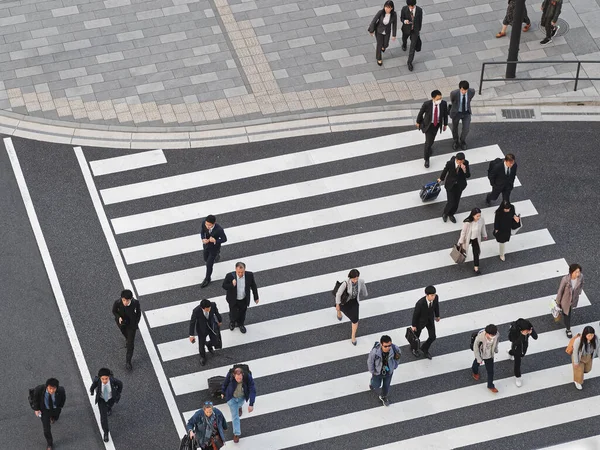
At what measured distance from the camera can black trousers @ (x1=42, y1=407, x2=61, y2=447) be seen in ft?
67.6

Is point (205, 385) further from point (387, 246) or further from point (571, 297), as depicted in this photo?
point (571, 297)

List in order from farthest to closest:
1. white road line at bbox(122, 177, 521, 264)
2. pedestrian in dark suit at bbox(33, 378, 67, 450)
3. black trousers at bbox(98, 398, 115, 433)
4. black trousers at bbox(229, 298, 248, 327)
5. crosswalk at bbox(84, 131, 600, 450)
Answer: white road line at bbox(122, 177, 521, 264) < black trousers at bbox(229, 298, 248, 327) < crosswalk at bbox(84, 131, 600, 450) < black trousers at bbox(98, 398, 115, 433) < pedestrian in dark suit at bbox(33, 378, 67, 450)

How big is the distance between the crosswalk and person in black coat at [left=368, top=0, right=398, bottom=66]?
2.39 m

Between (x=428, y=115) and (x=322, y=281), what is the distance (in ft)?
13.1

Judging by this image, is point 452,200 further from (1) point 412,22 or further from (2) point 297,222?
(1) point 412,22

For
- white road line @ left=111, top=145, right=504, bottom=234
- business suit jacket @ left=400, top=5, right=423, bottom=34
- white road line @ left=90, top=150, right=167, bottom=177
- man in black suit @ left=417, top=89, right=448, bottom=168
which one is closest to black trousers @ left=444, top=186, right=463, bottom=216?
white road line @ left=111, top=145, right=504, bottom=234

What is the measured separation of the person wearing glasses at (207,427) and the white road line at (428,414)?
3.96 ft

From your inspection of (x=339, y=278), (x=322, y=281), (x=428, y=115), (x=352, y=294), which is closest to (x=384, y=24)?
(x=428, y=115)

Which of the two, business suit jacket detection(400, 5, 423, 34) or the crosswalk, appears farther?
business suit jacket detection(400, 5, 423, 34)

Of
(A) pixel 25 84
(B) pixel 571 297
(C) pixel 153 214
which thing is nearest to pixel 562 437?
(B) pixel 571 297

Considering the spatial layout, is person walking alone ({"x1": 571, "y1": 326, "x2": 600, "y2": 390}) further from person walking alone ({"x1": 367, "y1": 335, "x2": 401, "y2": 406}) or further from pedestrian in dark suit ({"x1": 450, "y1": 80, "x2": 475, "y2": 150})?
pedestrian in dark suit ({"x1": 450, "y1": 80, "x2": 475, "y2": 150})

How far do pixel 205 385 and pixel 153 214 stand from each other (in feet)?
14.3

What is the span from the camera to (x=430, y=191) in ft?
81.5

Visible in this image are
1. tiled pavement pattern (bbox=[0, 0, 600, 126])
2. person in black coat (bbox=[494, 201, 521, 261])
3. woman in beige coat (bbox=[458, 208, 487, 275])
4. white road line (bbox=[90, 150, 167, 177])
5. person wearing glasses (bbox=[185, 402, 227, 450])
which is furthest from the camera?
tiled pavement pattern (bbox=[0, 0, 600, 126])
